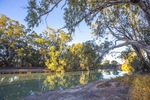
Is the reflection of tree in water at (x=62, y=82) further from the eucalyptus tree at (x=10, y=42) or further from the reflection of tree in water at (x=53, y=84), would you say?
the eucalyptus tree at (x=10, y=42)

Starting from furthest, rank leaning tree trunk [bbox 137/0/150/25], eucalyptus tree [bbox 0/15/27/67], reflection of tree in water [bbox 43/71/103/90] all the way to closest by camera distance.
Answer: eucalyptus tree [bbox 0/15/27/67], reflection of tree in water [bbox 43/71/103/90], leaning tree trunk [bbox 137/0/150/25]

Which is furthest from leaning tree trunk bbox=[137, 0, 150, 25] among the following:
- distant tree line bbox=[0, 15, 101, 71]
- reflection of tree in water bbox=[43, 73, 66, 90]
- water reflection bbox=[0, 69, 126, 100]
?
distant tree line bbox=[0, 15, 101, 71]

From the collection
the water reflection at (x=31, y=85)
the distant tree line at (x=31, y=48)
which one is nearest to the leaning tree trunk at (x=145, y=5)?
the water reflection at (x=31, y=85)

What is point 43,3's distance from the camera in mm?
6582

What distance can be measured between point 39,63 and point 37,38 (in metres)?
6.65

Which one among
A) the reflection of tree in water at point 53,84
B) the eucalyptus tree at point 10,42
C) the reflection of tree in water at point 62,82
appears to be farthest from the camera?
the eucalyptus tree at point 10,42

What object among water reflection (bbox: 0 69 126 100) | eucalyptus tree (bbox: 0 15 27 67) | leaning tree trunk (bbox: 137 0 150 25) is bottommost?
water reflection (bbox: 0 69 126 100)

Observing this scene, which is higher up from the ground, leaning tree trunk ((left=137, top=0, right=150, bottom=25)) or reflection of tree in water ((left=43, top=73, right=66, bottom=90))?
leaning tree trunk ((left=137, top=0, right=150, bottom=25))

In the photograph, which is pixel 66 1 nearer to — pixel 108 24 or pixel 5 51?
pixel 108 24

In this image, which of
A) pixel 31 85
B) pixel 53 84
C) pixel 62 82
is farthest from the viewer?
pixel 62 82

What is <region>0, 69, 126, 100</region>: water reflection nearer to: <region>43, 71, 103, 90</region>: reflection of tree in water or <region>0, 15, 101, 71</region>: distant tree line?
<region>43, 71, 103, 90</region>: reflection of tree in water

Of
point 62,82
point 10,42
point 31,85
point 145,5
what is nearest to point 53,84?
point 62,82

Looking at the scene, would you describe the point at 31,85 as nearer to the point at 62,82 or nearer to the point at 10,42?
the point at 62,82

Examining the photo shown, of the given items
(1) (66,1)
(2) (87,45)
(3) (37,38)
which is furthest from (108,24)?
(3) (37,38)
